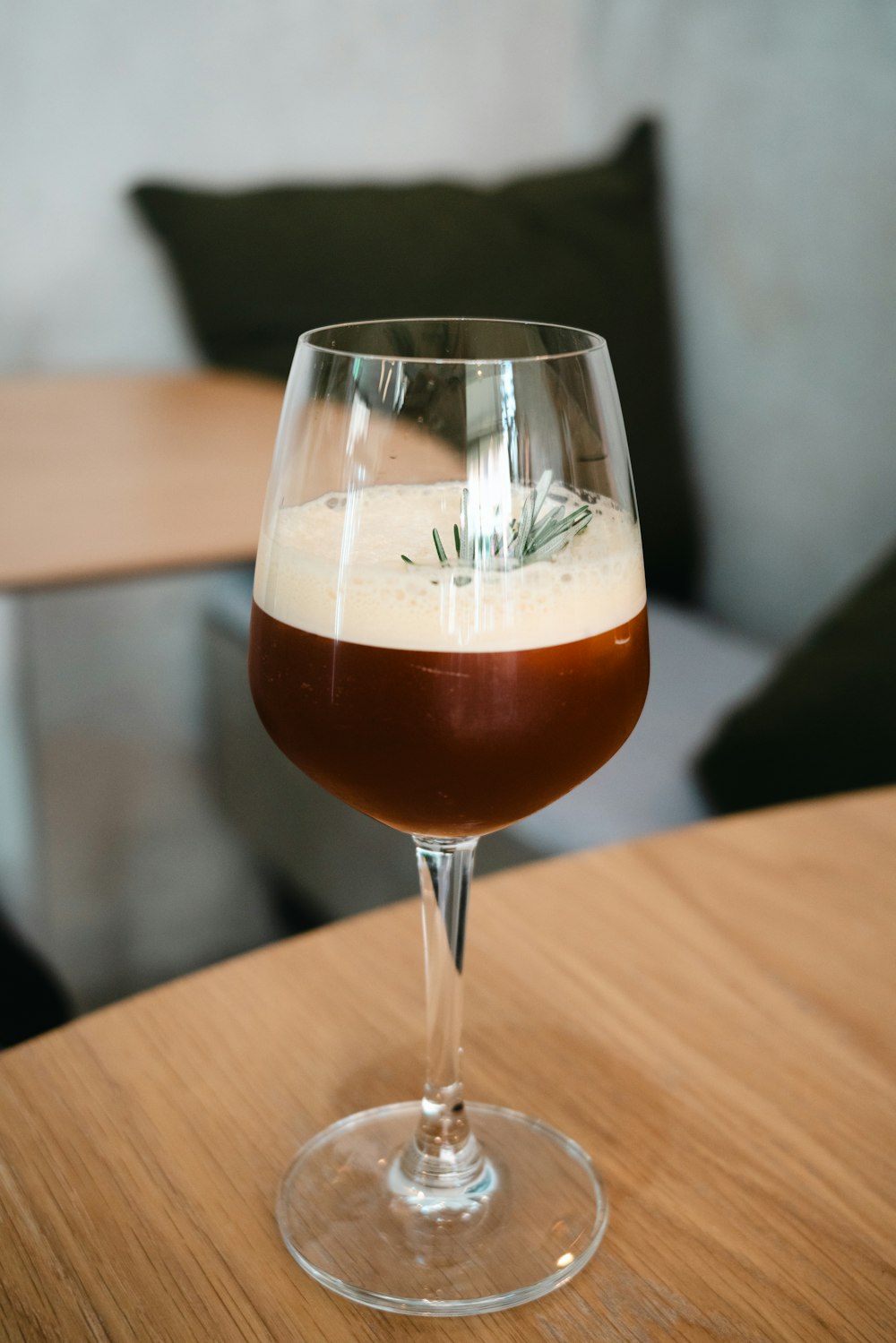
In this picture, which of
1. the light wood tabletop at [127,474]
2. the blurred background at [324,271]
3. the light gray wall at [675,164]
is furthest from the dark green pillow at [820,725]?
the light gray wall at [675,164]

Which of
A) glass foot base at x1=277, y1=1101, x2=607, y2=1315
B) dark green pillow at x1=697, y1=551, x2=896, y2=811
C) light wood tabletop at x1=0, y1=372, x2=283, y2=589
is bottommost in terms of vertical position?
dark green pillow at x1=697, y1=551, x2=896, y2=811

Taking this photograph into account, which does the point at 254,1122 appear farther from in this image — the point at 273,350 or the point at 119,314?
the point at 119,314

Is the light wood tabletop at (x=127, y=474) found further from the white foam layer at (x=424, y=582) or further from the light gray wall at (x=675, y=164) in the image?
the white foam layer at (x=424, y=582)

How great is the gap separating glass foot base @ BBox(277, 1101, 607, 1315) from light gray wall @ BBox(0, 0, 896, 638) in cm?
170

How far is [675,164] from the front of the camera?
2.36 meters

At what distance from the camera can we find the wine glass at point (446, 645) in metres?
0.44

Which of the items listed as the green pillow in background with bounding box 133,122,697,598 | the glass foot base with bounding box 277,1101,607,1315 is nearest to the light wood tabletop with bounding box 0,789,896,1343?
the glass foot base with bounding box 277,1101,607,1315

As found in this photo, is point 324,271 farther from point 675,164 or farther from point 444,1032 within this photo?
point 444,1032

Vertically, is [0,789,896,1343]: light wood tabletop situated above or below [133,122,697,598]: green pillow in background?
below

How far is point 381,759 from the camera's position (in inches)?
18.5

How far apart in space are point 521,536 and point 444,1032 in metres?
→ 0.20

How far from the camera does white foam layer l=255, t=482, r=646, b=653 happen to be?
0.44 meters

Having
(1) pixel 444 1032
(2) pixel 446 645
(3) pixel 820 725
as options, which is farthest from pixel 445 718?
Answer: (3) pixel 820 725

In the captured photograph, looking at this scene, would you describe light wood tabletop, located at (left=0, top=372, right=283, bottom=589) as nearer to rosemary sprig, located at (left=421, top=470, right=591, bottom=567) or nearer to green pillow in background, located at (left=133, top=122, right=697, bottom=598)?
green pillow in background, located at (left=133, top=122, right=697, bottom=598)
